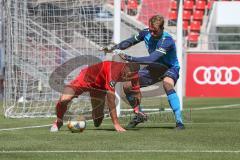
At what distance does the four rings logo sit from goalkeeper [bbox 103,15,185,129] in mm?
14763

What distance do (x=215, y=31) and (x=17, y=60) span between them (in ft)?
51.5

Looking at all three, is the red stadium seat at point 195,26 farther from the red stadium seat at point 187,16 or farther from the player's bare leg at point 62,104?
the player's bare leg at point 62,104

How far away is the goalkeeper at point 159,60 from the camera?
11.3 m

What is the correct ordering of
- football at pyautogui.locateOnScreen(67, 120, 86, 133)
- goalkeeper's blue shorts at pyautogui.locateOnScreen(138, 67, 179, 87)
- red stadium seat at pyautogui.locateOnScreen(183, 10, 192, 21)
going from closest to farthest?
football at pyautogui.locateOnScreen(67, 120, 86, 133) → goalkeeper's blue shorts at pyautogui.locateOnScreen(138, 67, 179, 87) → red stadium seat at pyautogui.locateOnScreen(183, 10, 192, 21)

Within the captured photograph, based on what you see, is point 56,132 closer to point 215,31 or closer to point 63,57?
point 63,57

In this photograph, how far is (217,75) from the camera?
26.7m

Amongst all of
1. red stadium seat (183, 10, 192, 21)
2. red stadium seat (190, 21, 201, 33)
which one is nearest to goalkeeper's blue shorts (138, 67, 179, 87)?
red stadium seat (190, 21, 201, 33)

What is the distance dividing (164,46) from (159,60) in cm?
40

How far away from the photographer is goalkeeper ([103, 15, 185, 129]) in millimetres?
11336

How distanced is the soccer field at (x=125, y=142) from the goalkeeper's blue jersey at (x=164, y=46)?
3.57 feet

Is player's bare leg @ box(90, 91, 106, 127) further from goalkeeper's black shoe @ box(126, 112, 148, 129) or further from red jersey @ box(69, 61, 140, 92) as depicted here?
goalkeeper's black shoe @ box(126, 112, 148, 129)

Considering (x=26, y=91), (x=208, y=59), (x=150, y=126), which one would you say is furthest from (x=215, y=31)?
(x=150, y=126)

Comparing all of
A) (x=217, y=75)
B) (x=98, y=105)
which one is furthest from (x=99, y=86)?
(x=217, y=75)

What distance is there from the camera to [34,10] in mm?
18547
